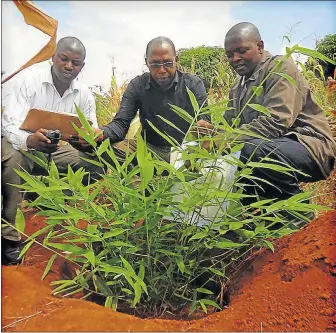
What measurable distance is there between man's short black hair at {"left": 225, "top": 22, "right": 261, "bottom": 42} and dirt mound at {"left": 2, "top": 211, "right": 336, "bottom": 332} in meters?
0.62

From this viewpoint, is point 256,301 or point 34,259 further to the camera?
point 34,259

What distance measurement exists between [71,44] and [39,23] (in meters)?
0.19

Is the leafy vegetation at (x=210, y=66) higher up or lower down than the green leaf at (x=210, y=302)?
higher up

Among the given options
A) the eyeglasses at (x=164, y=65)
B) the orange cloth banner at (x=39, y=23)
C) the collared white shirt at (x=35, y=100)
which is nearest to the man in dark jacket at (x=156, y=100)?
the eyeglasses at (x=164, y=65)

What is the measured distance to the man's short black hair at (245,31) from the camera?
170cm

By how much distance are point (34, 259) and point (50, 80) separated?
0.59m

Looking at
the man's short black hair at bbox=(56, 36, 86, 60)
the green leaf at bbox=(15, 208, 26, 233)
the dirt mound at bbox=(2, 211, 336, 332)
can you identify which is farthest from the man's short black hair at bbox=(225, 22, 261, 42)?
the green leaf at bbox=(15, 208, 26, 233)

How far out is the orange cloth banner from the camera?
1.48 metres

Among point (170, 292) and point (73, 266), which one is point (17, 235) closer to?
point (73, 266)

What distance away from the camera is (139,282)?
4.51 ft

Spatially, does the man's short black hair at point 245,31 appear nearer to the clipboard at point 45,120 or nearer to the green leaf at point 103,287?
the clipboard at point 45,120

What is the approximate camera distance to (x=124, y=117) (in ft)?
6.40

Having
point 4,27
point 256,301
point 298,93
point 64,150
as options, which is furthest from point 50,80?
point 256,301

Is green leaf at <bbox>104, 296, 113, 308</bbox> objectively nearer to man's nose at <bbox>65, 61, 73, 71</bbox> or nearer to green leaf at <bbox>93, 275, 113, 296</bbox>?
green leaf at <bbox>93, 275, 113, 296</bbox>
